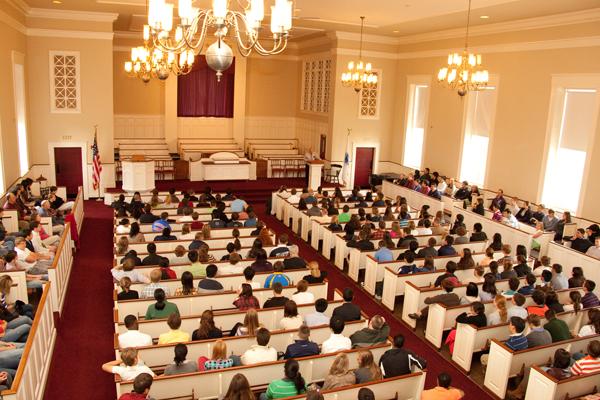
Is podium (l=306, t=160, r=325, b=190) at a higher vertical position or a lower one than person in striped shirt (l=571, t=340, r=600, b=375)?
higher

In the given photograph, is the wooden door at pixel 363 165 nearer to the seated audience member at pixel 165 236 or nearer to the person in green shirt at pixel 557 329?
the seated audience member at pixel 165 236

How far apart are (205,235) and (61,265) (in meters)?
2.72

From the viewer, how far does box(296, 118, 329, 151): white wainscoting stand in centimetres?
2209

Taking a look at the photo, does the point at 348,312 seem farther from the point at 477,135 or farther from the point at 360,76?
the point at 477,135

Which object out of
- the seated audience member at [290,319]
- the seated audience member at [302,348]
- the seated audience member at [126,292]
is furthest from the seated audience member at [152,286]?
the seated audience member at [302,348]

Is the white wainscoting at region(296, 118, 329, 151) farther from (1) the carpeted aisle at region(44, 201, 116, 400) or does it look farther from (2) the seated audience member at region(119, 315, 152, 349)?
(2) the seated audience member at region(119, 315, 152, 349)

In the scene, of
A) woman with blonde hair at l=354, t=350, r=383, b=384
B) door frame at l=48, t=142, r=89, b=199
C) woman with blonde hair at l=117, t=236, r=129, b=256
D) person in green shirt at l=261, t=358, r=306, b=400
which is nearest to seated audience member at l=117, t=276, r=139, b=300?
woman with blonde hair at l=117, t=236, r=129, b=256

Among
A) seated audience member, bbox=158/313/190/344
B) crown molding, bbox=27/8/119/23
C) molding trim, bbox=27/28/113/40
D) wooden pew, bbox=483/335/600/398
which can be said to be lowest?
wooden pew, bbox=483/335/600/398

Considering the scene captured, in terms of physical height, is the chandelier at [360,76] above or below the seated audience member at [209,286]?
above

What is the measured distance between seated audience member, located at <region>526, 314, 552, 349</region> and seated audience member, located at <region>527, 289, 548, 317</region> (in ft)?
2.77

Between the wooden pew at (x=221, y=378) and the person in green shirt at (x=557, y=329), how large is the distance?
2964 mm

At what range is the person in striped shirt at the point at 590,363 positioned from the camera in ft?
20.0

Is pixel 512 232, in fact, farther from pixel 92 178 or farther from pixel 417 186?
pixel 92 178

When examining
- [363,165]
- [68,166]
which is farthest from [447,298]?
[68,166]
